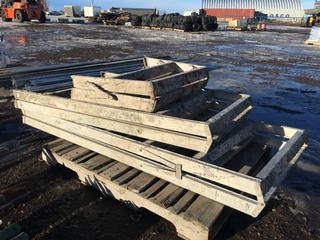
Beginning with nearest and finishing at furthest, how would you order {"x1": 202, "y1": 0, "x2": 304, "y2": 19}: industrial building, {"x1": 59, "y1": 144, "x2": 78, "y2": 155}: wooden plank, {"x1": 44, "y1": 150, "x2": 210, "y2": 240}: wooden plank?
{"x1": 44, "y1": 150, "x2": 210, "y2": 240}: wooden plank
{"x1": 59, "y1": 144, "x2": 78, "y2": 155}: wooden plank
{"x1": 202, "y1": 0, "x2": 304, "y2": 19}: industrial building

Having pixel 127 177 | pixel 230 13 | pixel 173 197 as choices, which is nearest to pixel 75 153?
pixel 127 177

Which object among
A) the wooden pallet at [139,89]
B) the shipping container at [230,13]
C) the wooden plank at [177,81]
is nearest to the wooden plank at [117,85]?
the wooden pallet at [139,89]

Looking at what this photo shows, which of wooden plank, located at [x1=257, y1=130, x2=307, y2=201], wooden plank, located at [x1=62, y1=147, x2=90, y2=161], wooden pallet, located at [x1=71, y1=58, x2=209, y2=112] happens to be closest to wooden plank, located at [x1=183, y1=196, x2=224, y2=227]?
wooden plank, located at [x1=257, y1=130, x2=307, y2=201]

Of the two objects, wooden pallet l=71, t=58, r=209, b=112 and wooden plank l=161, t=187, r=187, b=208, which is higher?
wooden pallet l=71, t=58, r=209, b=112

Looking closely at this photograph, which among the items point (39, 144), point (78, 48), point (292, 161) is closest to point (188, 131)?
point (292, 161)

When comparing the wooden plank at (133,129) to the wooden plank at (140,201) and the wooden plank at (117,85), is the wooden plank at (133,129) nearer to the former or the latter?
the wooden plank at (117,85)

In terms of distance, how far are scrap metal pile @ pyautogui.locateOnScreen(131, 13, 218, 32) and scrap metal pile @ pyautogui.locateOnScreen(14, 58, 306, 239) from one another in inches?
1006

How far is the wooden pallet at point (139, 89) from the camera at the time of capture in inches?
117

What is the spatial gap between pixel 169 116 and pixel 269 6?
8301 centimetres

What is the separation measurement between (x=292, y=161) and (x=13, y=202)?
313cm

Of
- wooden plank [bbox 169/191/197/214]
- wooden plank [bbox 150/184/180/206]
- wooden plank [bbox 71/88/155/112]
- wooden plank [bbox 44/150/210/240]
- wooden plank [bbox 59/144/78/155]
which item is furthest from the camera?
wooden plank [bbox 59/144/78/155]

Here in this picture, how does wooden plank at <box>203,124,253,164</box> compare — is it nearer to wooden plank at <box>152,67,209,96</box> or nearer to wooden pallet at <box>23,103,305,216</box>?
wooden pallet at <box>23,103,305,216</box>

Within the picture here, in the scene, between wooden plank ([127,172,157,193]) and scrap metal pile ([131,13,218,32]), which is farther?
scrap metal pile ([131,13,218,32])

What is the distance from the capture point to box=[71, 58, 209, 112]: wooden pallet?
2.96 metres
